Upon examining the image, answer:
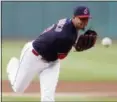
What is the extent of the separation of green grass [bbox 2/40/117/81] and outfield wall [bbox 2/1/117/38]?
0.43 metres

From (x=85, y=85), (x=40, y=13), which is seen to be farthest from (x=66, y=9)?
(x=85, y=85)

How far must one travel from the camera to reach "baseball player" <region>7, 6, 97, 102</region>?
4730mm

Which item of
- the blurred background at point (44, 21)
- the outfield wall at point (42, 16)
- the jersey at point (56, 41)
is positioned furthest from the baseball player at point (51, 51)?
the outfield wall at point (42, 16)

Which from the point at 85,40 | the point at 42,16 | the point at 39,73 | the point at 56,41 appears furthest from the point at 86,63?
the point at 56,41

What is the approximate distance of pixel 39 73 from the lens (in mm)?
4965

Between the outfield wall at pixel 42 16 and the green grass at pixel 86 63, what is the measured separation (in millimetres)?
433

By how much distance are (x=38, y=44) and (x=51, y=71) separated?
324 millimetres

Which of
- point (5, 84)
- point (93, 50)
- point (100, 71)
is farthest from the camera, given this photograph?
point (93, 50)

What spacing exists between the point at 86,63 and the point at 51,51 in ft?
21.8

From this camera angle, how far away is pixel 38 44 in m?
4.92

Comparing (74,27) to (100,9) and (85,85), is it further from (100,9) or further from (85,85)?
(100,9)

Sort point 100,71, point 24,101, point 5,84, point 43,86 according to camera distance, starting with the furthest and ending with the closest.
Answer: point 100,71
point 5,84
point 24,101
point 43,86

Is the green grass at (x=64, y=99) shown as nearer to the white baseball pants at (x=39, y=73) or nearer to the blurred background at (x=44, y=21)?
the white baseball pants at (x=39, y=73)

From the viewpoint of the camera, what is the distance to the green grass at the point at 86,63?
9.98 meters
